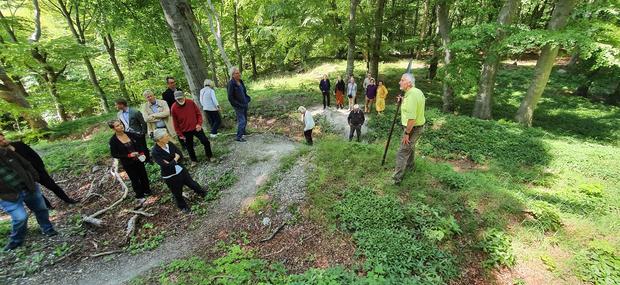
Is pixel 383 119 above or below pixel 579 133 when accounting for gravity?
Result: above

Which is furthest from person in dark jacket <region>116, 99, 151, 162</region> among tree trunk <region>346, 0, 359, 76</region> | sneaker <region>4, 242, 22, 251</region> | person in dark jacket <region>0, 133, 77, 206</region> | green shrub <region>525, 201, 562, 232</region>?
tree trunk <region>346, 0, 359, 76</region>

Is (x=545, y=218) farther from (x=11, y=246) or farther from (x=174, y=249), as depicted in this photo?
(x=11, y=246)

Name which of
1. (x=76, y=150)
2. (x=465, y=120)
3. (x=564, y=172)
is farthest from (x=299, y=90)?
(x=564, y=172)

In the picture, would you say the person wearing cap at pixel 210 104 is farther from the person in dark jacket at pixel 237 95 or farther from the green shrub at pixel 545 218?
the green shrub at pixel 545 218

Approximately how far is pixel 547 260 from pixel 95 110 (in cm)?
3099

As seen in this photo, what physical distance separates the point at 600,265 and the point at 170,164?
24.1 ft

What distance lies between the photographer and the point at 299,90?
60.8 feet

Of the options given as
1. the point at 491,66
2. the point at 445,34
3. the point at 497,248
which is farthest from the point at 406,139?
the point at 445,34

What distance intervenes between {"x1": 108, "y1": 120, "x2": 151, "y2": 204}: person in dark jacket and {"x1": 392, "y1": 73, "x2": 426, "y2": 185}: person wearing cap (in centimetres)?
543

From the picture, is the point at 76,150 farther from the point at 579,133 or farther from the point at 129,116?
the point at 579,133

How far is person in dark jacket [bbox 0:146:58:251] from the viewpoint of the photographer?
196 inches

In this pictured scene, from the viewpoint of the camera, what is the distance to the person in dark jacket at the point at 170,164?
544cm

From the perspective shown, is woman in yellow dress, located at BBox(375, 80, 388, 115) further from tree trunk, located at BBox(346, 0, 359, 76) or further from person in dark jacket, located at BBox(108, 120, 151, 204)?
person in dark jacket, located at BBox(108, 120, 151, 204)

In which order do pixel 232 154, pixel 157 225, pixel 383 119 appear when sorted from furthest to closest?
pixel 383 119 → pixel 232 154 → pixel 157 225
